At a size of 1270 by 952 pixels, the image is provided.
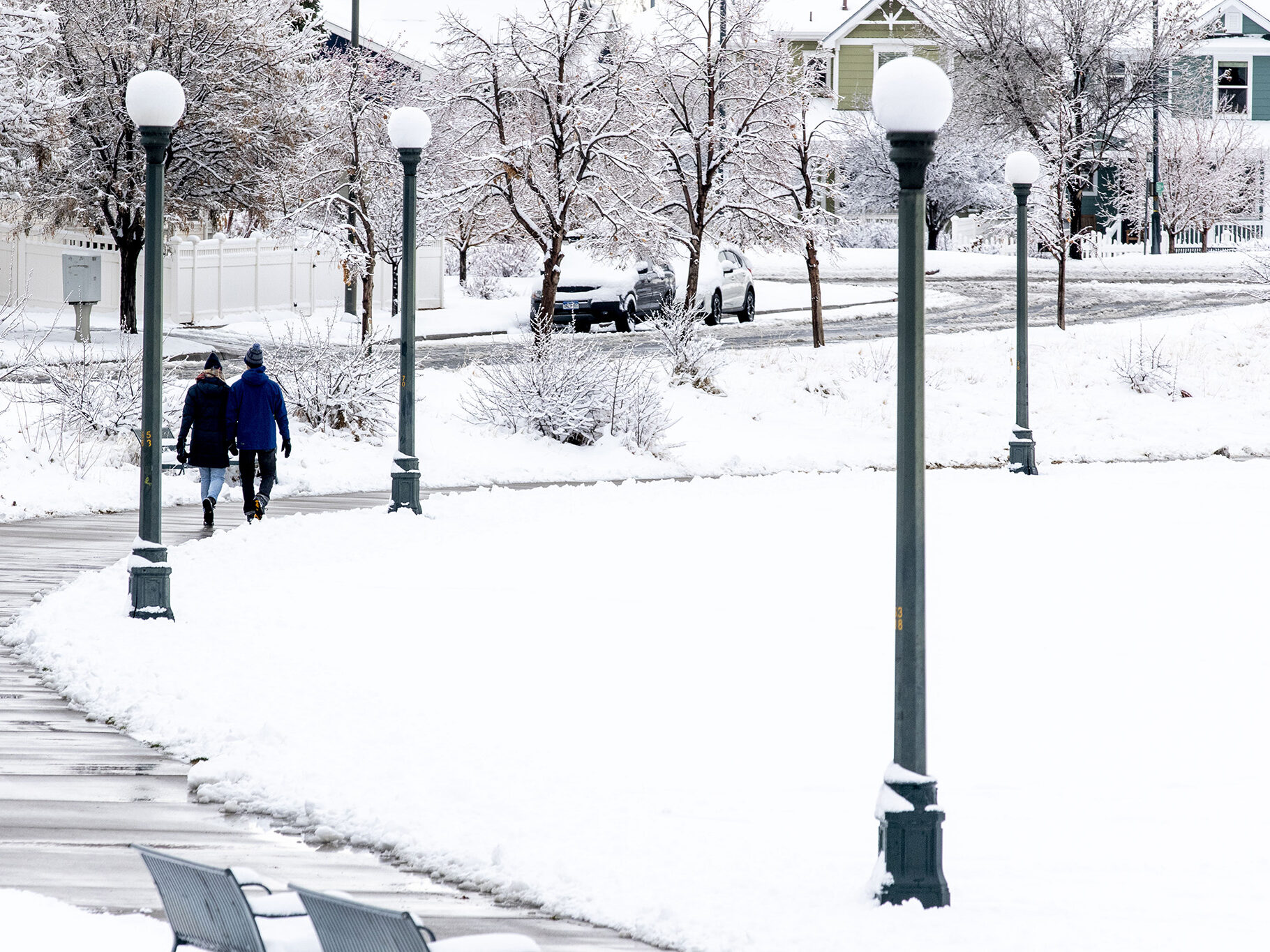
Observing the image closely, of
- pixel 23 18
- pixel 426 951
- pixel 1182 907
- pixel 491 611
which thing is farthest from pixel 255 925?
pixel 23 18

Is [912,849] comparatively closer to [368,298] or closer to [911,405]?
[911,405]

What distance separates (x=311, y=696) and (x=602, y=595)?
4.03 m

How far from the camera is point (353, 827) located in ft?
21.2

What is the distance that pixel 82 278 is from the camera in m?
26.7

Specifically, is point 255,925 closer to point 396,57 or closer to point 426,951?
point 426,951

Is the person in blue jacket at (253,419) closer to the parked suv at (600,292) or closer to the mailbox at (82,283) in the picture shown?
the mailbox at (82,283)

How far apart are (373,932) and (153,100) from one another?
303 inches

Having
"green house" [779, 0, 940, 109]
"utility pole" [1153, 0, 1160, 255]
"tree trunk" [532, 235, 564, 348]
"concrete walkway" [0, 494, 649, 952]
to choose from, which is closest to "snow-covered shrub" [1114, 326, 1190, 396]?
"tree trunk" [532, 235, 564, 348]

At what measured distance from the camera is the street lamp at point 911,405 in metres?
5.87

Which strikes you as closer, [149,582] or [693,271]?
[149,582]

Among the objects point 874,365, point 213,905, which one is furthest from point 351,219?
point 213,905

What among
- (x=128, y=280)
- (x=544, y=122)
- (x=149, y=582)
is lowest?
(x=149, y=582)

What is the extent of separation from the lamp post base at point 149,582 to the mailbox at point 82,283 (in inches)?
683

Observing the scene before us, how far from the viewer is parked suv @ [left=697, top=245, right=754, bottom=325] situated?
3089cm
